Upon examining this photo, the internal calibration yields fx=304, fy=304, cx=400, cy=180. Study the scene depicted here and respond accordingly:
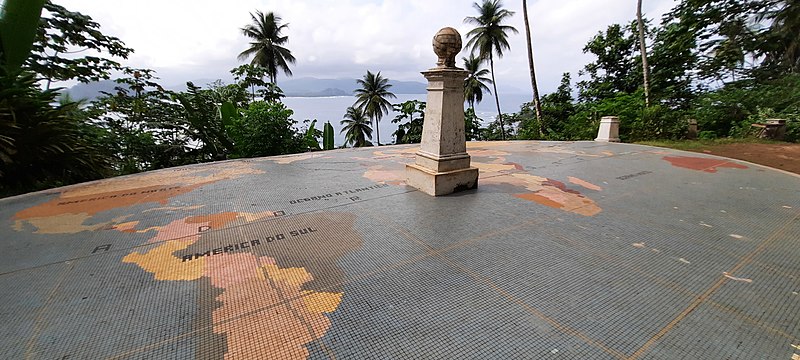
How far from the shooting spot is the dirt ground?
230 inches

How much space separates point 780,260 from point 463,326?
2397 mm

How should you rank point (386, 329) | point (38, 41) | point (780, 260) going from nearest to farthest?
point (386, 329), point (780, 260), point (38, 41)

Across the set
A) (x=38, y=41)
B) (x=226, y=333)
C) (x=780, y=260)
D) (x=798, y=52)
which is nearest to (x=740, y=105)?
(x=798, y=52)

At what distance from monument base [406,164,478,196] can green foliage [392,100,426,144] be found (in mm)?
11348

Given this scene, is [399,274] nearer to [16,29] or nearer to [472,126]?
[16,29]

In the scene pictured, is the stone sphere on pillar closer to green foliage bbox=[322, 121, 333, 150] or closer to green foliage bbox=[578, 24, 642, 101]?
green foliage bbox=[322, 121, 333, 150]

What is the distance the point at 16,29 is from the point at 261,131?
12.3 ft

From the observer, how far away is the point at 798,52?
10.8 m

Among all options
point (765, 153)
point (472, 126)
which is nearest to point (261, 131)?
point (472, 126)

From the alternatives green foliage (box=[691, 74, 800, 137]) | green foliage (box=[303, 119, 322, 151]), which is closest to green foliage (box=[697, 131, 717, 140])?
green foliage (box=[691, 74, 800, 137])

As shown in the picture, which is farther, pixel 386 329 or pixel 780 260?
pixel 780 260

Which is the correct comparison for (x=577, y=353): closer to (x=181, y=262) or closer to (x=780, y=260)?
(x=780, y=260)

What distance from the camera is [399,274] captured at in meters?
1.91

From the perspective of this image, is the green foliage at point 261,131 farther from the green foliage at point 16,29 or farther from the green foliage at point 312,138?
the green foliage at point 16,29
